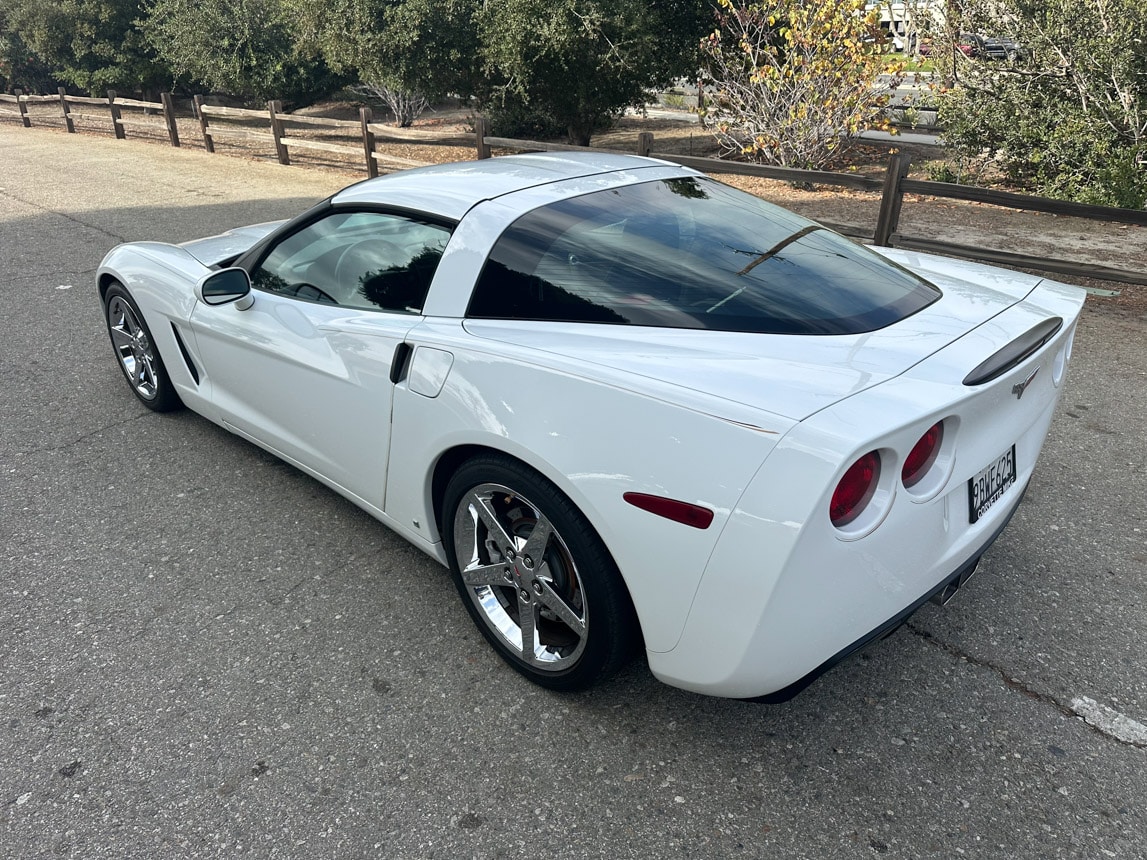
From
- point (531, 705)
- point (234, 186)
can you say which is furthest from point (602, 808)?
point (234, 186)

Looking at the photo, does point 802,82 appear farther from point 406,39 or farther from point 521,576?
point 521,576

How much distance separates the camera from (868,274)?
264 centimetres

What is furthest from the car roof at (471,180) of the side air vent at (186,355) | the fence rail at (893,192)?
the side air vent at (186,355)

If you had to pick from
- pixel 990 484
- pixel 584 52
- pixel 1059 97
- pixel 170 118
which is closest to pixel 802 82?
pixel 1059 97

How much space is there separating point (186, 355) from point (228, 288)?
2.58ft

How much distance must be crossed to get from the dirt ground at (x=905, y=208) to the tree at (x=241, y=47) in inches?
58.6

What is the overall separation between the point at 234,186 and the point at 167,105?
646 centimetres

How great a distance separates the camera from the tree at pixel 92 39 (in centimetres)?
2142

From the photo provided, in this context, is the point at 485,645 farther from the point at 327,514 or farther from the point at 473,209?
the point at 473,209

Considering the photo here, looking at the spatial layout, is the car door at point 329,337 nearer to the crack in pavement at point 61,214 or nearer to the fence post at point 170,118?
the crack in pavement at point 61,214

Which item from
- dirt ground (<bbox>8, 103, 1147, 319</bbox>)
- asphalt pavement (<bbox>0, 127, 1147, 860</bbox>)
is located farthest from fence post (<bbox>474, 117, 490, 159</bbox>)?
asphalt pavement (<bbox>0, 127, 1147, 860</bbox>)

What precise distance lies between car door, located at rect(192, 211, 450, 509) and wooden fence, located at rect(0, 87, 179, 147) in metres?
16.1

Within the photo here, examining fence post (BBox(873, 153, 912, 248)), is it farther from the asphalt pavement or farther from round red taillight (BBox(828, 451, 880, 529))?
round red taillight (BBox(828, 451, 880, 529))

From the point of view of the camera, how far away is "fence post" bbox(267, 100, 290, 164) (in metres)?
13.8
